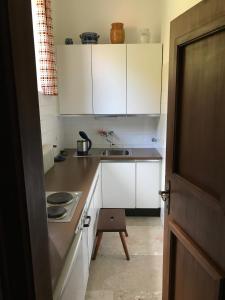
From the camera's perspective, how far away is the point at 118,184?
3.13 m

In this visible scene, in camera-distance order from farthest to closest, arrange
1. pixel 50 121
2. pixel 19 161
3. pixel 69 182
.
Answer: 1. pixel 50 121
2. pixel 69 182
3. pixel 19 161

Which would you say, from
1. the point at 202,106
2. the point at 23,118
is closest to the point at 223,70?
the point at 202,106

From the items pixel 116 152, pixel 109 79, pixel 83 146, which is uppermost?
pixel 109 79

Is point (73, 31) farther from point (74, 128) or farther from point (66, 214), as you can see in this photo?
point (66, 214)

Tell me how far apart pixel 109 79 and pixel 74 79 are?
44 centimetres

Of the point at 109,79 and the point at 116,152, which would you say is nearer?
the point at 109,79

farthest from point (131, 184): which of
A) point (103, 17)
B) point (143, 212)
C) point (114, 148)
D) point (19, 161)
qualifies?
point (19, 161)

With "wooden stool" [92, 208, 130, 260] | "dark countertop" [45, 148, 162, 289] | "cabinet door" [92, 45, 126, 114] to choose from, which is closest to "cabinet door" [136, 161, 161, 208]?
"dark countertop" [45, 148, 162, 289]

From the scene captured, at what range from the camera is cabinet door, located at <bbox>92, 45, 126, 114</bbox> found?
9.83 feet

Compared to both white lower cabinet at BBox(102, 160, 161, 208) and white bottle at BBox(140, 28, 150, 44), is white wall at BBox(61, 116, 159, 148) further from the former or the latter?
white bottle at BBox(140, 28, 150, 44)

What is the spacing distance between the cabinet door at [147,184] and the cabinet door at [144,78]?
70 cm

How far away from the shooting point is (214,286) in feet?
3.07

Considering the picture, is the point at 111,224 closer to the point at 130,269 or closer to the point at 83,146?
the point at 130,269

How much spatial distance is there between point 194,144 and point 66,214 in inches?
33.8
